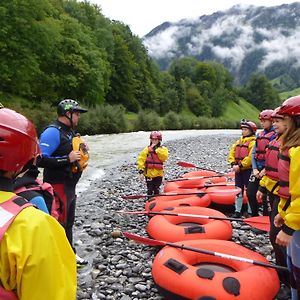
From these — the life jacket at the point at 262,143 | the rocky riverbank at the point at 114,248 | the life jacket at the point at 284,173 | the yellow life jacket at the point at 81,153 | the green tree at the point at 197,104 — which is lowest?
the green tree at the point at 197,104

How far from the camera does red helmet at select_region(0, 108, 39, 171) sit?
1.43 m

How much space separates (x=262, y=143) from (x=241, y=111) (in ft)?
256

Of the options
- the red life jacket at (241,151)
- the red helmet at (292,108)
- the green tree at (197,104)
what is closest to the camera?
the red helmet at (292,108)

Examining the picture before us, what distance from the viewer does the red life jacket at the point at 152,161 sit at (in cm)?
694

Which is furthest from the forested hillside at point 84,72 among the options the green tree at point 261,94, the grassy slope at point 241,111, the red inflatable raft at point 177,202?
the green tree at point 261,94

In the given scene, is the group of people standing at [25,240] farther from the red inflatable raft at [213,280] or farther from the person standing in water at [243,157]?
the person standing in water at [243,157]

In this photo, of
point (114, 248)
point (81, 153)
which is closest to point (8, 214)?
point (81, 153)

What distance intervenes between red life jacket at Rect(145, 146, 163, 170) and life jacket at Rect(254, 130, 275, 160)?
200 cm

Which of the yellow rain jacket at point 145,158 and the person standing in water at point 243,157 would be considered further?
the yellow rain jacket at point 145,158

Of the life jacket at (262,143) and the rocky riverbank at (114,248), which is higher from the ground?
the life jacket at (262,143)

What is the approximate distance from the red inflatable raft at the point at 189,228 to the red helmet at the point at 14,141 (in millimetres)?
3528

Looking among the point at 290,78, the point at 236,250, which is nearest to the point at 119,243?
the point at 236,250

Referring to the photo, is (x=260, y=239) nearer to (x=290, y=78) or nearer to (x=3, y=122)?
(x=3, y=122)

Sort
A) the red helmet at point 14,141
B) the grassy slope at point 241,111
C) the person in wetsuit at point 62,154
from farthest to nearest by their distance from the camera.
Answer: the grassy slope at point 241,111
the person in wetsuit at point 62,154
the red helmet at point 14,141
